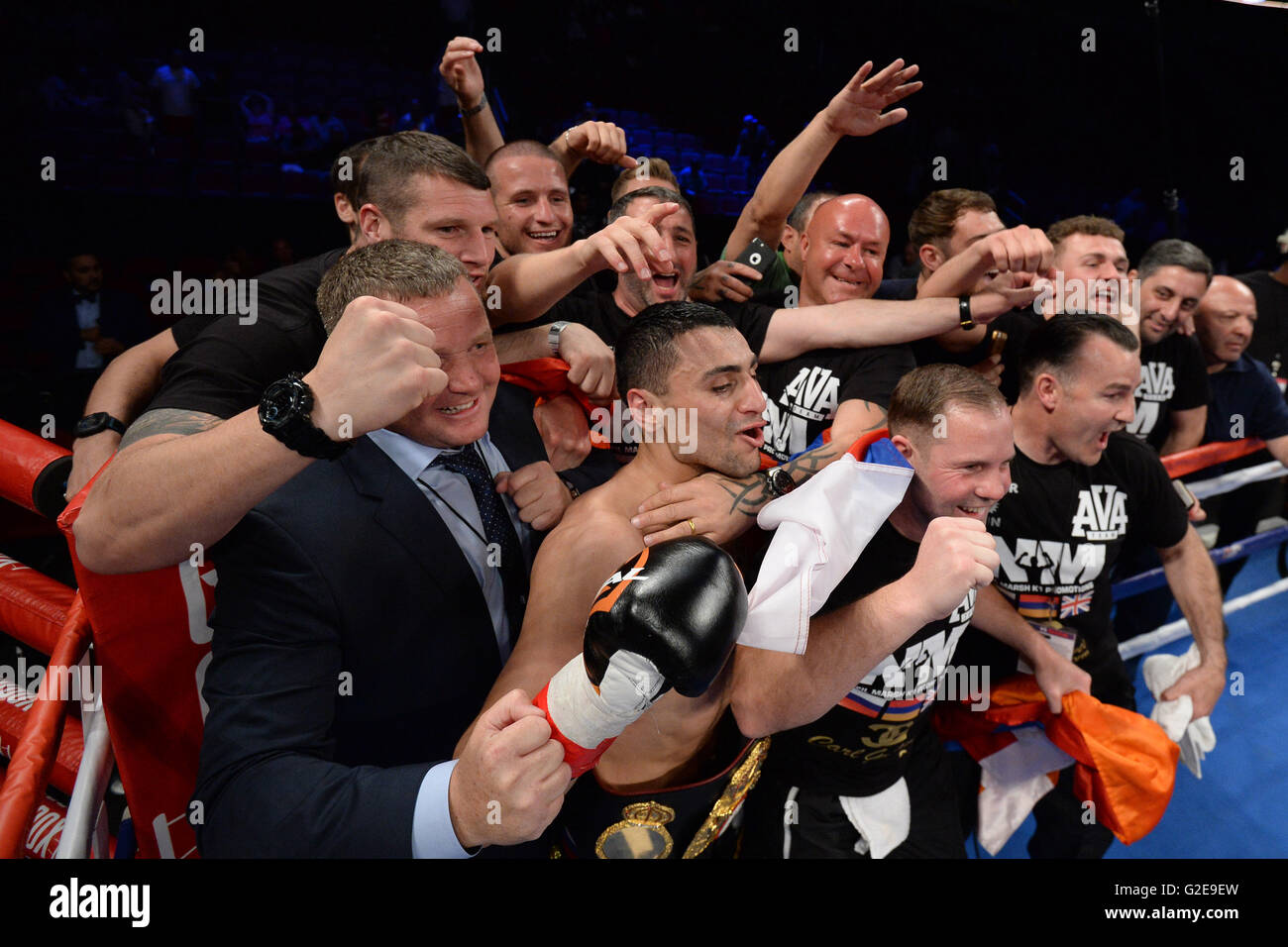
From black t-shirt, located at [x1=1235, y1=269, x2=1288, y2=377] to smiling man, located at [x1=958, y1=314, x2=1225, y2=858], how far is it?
93.6 inches

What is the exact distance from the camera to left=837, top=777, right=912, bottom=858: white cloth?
1.86m

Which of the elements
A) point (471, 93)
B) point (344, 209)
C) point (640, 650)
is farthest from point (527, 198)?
point (640, 650)

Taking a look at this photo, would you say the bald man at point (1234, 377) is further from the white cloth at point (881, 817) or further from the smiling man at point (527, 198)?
the smiling man at point (527, 198)

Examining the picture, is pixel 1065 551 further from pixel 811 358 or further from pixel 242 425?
pixel 242 425

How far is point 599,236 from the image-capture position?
1400mm

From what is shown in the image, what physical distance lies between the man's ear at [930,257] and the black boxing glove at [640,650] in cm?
229

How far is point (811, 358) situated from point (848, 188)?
706cm

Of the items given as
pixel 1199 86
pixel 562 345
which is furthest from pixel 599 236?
pixel 1199 86

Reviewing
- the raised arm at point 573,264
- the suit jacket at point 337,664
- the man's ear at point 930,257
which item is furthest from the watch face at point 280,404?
the man's ear at point 930,257

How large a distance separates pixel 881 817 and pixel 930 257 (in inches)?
75.9

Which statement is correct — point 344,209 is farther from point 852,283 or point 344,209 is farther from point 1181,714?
point 1181,714

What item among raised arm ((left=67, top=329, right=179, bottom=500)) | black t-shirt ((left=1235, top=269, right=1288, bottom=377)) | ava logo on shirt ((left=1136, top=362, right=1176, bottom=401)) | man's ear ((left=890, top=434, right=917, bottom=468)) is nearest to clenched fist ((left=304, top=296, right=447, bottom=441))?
raised arm ((left=67, top=329, right=179, bottom=500))

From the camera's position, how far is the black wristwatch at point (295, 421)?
0.92m

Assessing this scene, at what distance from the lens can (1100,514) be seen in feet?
7.22
